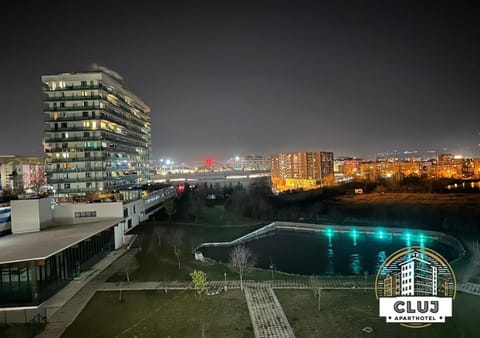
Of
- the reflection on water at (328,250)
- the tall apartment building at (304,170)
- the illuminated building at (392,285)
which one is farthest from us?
the tall apartment building at (304,170)

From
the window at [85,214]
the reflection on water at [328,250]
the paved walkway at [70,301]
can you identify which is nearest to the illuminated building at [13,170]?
the window at [85,214]

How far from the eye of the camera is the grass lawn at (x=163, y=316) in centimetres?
1427

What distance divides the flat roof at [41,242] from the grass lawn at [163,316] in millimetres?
3667

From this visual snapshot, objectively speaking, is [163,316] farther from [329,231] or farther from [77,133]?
[77,133]

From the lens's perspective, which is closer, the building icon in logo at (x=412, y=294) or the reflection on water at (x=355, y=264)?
the building icon in logo at (x=412, y=294)

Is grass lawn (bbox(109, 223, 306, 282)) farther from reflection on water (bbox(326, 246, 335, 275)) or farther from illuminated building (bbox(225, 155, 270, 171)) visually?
illuminated building (bbox(225, 155, 270, 171))

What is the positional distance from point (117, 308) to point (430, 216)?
46.0 metres

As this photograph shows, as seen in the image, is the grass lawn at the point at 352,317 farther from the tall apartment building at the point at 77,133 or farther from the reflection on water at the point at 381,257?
the tall apartment building at the point at 77,133

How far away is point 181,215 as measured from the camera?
4653 centimetres

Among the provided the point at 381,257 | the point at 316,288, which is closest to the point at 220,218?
the point at 381,257

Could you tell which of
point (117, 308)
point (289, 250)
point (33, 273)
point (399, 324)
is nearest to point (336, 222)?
point (289, 250)

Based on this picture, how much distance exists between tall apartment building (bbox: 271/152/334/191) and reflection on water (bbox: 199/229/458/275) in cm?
6428

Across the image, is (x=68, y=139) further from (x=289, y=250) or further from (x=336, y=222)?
(x=336, y=222)

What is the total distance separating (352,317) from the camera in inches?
594
